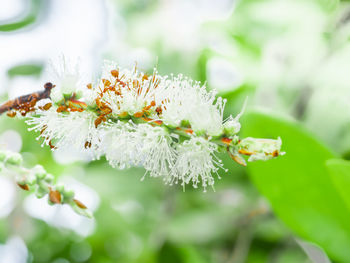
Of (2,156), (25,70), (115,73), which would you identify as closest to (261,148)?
(115,73)

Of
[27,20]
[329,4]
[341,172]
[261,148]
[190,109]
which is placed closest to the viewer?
[261,148]

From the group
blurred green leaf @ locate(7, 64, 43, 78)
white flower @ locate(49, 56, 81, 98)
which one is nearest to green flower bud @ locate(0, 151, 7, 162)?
white flower @ locate(49, 56, 81, 98)

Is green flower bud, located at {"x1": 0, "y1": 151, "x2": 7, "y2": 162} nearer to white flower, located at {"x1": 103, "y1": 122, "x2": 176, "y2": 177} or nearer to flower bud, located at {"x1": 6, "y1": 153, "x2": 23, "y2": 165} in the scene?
flower bud, located at {"x1": 6, "y1": 153, "x2": 23, "y2": 165}

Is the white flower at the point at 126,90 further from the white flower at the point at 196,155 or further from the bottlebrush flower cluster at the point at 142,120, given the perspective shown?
the white flower at the point at 196,155

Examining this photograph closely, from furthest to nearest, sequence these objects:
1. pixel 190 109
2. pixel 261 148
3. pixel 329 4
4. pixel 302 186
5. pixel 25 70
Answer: pixel 25 70, pixel 329 4, pixel 302 186, pixel 190 109, pixel 261 148

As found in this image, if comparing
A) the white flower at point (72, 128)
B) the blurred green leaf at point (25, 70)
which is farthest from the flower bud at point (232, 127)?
the blurred green leaf at point (25, 70)

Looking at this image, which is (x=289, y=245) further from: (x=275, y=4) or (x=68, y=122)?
(x=68, y=122)

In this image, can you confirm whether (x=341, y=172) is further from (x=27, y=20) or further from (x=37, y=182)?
(x=27, y=20)
